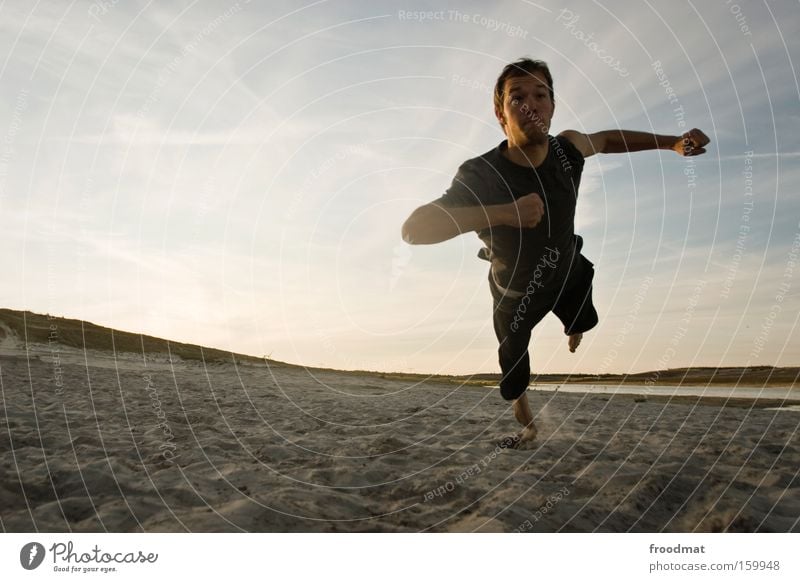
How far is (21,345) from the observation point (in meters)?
20.4

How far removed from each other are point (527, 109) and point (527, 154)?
0.55 m

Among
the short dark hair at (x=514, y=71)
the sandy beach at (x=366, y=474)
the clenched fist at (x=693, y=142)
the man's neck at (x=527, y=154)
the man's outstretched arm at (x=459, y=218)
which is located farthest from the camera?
the short dark hair at (x=514, y=71)

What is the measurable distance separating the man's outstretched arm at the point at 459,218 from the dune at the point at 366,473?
244 centimetres

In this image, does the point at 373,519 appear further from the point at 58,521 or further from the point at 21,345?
the point at 21,345

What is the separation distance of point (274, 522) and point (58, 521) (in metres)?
1.68

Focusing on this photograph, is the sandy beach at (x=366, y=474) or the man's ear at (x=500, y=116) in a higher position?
the man's ear at (x=500, y=116)

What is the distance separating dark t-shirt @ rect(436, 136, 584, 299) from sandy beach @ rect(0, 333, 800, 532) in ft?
7.51

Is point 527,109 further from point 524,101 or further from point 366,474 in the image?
point 366,474

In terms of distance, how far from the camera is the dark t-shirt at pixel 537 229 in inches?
248

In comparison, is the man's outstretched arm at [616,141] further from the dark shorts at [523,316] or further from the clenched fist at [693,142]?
the dark shorts at [523,316]

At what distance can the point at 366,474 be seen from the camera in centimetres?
531

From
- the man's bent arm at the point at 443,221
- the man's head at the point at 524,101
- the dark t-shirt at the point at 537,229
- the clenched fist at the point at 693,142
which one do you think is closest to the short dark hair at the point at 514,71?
the man's head at the point at 524,101

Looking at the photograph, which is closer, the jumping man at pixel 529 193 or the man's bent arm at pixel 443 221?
the man's bent arm at pixel 443 221

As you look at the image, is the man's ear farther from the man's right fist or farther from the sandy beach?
the sandy beach
